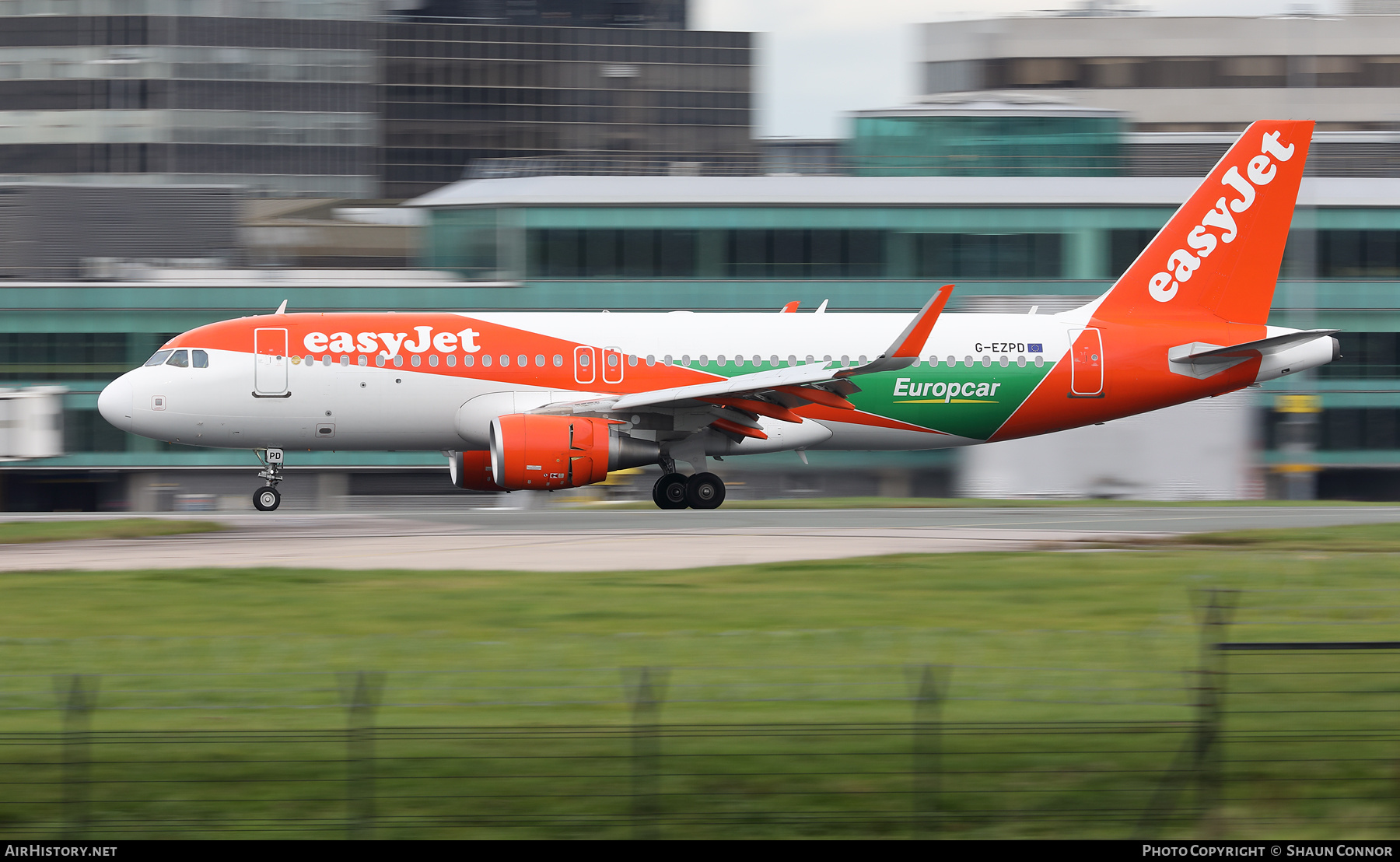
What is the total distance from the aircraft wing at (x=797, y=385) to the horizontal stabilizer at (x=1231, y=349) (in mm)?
6081

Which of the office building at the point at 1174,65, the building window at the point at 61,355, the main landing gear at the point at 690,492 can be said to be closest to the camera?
the main landing gear at the point at 690,492

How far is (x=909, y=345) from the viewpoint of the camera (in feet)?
87.5

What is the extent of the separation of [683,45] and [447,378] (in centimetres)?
11370

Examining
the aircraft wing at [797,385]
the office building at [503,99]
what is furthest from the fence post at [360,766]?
the office building at [503,99]

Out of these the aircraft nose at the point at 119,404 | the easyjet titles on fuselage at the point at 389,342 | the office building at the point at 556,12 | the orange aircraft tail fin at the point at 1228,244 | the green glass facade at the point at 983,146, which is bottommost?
the aircraft nose at the point at 119,404

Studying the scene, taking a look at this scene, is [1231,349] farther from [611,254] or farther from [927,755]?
[611,254]

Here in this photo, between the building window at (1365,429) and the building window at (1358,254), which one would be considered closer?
the building window at (1358,254)

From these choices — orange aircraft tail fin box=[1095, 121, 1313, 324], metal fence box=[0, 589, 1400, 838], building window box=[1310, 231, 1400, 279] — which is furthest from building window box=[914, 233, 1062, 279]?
metal fence box=[0, 589, 1400, 838]

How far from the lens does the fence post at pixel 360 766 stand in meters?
A: 8.68

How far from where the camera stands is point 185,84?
11806 centimetres

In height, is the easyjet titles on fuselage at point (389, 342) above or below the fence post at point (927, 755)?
above

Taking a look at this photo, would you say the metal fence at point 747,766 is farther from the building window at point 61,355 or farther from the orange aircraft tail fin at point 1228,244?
the building window at point 61,355
